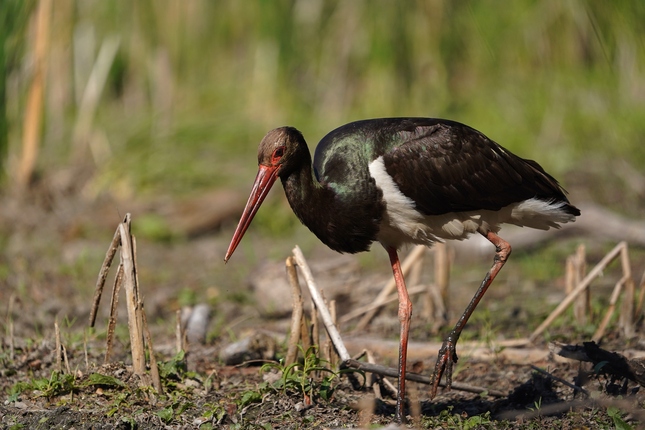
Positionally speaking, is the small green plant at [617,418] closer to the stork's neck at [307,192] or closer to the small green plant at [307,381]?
the small green plant at [307,381]

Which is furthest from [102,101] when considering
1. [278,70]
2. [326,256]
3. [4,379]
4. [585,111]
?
[4,379]

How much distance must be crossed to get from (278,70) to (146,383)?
6.40m

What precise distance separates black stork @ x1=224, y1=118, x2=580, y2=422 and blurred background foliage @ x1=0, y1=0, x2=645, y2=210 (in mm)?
A: 4448

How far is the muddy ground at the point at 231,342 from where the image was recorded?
3.77 metres

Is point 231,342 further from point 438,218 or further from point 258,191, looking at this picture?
point 438,218

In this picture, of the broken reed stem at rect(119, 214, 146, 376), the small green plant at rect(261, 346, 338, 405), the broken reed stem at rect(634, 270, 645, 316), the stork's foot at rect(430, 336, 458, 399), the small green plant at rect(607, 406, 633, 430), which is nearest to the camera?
the small green plant at rect(607, 406, 633, 430)

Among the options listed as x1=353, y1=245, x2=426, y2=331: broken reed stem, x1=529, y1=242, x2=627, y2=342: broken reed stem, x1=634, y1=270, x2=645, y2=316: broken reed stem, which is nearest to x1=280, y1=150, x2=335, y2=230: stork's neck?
x1=353, y1=245, x2=426, y2=331: broken reed stem

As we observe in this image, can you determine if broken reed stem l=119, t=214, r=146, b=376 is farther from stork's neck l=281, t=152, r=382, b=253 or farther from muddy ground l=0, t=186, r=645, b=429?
stork's neck l=281, t=152, r=382, b=253

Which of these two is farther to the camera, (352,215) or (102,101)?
(102,101)

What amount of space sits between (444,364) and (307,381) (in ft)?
2.11

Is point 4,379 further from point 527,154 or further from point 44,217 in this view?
point 527,154

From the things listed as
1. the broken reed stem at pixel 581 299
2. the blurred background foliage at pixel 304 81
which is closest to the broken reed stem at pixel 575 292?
the broken reed stem at pixel 581 299

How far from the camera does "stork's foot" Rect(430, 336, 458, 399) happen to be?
397 centimetres

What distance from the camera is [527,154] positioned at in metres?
9.09
